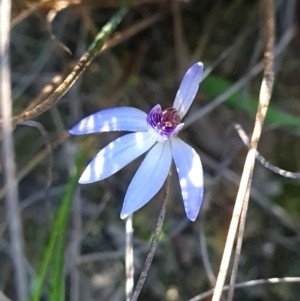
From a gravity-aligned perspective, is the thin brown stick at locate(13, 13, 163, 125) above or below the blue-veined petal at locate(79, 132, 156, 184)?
above

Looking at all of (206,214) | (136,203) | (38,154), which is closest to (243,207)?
(136,203)

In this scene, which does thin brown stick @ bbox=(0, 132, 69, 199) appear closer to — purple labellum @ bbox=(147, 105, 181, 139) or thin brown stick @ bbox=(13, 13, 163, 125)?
thin brown stick @ bbox=(13, 13, 163, 125)

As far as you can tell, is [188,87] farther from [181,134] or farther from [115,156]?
[181,134]

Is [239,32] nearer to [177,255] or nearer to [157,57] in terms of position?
[157,57]

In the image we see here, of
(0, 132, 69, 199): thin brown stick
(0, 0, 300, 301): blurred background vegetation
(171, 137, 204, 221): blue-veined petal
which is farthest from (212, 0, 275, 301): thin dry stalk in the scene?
(0, 132, 69, 199): thin brown stick

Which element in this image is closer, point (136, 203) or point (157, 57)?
point (136, 203)

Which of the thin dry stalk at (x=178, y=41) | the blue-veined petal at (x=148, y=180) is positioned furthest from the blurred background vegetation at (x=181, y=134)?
the blue-veined petal at (x=148, y=180)

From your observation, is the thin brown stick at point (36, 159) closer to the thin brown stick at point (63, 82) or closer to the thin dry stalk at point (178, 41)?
the thin brown stick at point (63, 82)
